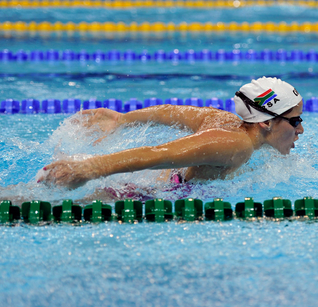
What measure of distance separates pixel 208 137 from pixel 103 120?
33.6 inches

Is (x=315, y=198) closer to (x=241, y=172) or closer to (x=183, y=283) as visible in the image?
(x=241, y=172)

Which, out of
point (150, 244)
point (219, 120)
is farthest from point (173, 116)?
point (150, 244)

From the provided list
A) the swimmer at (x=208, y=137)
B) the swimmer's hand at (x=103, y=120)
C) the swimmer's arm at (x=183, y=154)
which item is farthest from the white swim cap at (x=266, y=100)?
the swimmer's hand at (x=103, y=120)

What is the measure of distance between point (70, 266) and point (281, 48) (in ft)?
19.9

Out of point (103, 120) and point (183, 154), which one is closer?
point (183, 154)

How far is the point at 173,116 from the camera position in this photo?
2.71m

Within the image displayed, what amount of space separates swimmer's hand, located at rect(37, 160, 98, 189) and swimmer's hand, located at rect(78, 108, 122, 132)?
0.76 metres

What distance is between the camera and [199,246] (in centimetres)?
210

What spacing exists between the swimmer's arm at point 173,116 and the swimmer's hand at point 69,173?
29.8 inches

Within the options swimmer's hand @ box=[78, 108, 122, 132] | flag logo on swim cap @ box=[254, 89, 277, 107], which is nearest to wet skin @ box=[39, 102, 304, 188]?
flag logo on swim cap @ box=[254, 89, 277, 107]

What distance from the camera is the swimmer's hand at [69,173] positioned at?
2.03 meters

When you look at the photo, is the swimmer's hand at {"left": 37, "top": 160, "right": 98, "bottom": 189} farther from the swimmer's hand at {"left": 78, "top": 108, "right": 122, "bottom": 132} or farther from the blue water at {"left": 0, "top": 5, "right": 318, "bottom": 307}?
the swimmer's hand at {"left": 78, "top": 108, "right": 122, "bottom": 132}

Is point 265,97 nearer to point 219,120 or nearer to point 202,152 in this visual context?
point 219,120

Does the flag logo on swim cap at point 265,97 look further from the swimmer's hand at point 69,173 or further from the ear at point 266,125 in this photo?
the swimmer's hand at point 69,173
